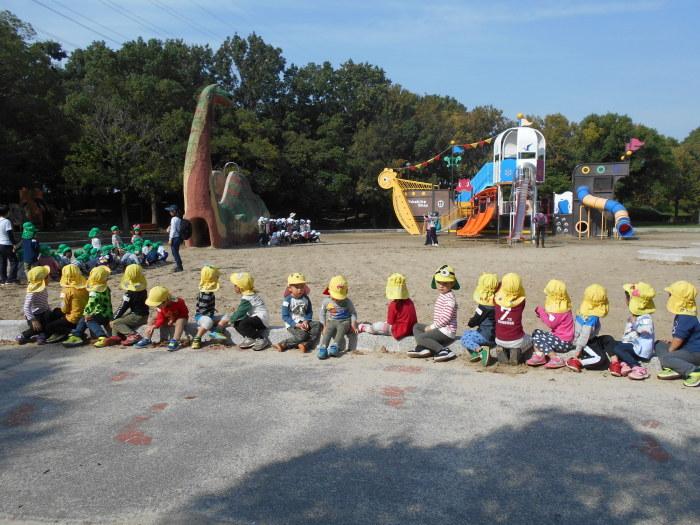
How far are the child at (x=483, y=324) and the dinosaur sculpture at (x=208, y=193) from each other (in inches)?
675

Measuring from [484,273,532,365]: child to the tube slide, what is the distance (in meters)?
25.4

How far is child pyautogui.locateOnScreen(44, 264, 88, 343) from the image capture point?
7.69 meters

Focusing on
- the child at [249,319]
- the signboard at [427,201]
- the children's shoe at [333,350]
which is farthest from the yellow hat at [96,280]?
the signboard at [427,201]

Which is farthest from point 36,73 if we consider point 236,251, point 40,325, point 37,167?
point 40,325

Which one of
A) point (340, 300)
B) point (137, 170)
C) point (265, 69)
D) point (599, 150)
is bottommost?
point (340, 300)

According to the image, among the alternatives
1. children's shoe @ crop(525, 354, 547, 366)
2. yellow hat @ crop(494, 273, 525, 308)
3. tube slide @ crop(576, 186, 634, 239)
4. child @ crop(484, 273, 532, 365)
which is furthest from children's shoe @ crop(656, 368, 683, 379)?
tube slide @ crop(576, 186, 634, 239)

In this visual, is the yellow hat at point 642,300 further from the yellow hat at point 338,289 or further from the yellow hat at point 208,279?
the yellow hat at point 208,279

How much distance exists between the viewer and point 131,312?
7.83 m

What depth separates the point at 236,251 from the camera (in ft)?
70.4

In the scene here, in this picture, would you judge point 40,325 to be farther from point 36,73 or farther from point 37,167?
point 37,167

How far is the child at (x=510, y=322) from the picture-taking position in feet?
20.6

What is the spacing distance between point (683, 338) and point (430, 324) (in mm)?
2677

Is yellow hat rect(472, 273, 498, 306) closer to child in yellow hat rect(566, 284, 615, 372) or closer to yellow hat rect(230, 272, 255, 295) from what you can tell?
child in yellow hat rect(566, 284, 615, 372)

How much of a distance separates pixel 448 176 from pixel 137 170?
1183 inches
